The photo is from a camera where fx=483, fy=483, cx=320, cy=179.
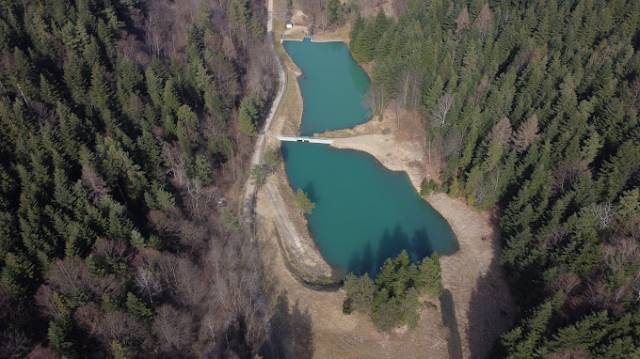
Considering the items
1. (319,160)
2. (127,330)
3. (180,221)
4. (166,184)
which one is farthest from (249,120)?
(127,330)

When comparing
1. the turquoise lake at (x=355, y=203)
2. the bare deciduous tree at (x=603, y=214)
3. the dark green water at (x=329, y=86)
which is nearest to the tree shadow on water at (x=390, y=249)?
the turquoise lake at (x=355, y=203)

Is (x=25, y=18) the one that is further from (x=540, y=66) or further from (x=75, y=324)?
(x=540, y=66)

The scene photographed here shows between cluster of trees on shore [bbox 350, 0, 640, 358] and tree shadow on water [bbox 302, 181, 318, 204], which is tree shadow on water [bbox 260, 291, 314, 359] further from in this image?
cluster of trees on shore [bbox 350, 0, 640, 358]

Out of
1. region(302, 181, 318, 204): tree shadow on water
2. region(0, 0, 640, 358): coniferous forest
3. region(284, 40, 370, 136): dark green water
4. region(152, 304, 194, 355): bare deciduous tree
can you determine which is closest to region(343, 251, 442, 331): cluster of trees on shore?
region(0, 0, 640, 358): coniferous forest

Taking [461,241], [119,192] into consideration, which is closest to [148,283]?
[119,192]

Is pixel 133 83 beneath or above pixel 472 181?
above

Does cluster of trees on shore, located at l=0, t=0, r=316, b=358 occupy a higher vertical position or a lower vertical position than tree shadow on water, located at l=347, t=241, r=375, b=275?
higher
